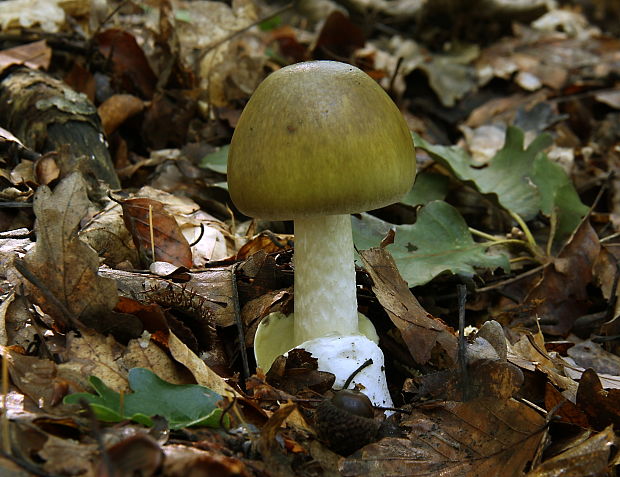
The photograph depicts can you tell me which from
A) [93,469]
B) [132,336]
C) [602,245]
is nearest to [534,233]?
[602,245]

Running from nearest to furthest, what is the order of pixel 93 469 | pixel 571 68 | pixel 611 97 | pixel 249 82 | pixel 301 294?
pixel 93 469 < pixel 301 294 < pixel 249 82 < pixel 611 97 < pixel 571 68

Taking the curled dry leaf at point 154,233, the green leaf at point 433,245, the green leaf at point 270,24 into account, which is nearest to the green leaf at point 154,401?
the curled dry leaf at point 154,233

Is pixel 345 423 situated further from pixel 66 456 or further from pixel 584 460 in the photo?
pixel 66 456

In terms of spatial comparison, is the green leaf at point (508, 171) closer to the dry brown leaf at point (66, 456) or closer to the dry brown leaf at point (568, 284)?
the dry brown leaf at point (568, 284)

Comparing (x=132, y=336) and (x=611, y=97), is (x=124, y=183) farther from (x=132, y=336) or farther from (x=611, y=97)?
(x=611, y=97)

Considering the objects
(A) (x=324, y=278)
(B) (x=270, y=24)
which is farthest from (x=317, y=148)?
(B) (x=270, y=24)

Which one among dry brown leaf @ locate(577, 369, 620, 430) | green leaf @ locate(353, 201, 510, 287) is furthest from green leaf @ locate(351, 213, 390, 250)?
dry brown leaf @ locate(577, 369, 620, 430)

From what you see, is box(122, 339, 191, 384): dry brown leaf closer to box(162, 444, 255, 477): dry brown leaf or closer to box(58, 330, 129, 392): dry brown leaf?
box(58, 330, 129, 392): dry brown leaf
